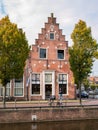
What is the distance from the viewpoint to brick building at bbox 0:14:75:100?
43.2m

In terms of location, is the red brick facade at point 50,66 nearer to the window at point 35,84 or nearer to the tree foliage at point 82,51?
the window at point 35,84

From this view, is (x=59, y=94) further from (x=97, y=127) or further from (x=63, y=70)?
(x=97, y=127)

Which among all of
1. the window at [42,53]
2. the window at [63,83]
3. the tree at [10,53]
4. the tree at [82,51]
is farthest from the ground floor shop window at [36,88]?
the tree at [10,53]

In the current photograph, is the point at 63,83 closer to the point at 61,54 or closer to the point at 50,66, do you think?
the point at 50,66

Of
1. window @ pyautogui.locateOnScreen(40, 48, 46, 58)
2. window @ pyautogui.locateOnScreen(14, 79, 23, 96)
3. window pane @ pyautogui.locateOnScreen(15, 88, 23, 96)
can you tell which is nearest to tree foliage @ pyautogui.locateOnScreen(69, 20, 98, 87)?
window @ pyautogui.locateOnScreen(40, 48, 46, 58)

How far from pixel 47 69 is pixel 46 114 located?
16296 millimetres

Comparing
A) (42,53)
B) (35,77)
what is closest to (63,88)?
(35,77)

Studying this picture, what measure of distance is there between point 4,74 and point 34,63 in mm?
14071

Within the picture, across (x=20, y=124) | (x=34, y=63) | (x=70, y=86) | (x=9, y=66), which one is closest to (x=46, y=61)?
(x=34, y=63)

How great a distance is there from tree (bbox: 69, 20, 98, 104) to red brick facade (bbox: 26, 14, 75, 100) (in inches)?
391

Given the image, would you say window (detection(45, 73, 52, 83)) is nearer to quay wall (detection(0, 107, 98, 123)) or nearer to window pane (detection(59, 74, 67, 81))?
window pane (detection(59, 74, 67, 81))

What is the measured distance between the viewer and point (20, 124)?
26.6 meters

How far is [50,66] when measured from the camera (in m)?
44.6

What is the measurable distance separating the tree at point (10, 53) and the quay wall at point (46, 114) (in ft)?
14.2
